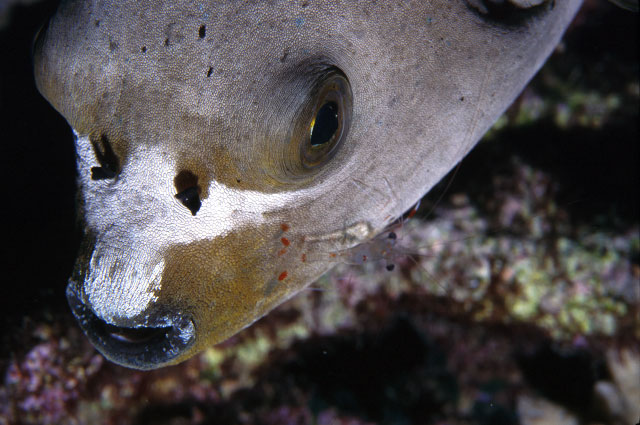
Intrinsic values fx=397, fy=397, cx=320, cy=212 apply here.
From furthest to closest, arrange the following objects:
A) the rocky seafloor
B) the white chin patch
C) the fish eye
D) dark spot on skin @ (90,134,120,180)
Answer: the rocky seafloor, dark spot on skin @ (90,134,120,180), the white chin patch, the fish eye

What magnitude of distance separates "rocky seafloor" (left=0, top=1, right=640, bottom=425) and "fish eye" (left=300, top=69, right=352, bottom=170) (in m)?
1.77

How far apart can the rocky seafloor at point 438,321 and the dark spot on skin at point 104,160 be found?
182 centimetres

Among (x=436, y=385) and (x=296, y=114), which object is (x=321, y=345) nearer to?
(x=436, y=385)

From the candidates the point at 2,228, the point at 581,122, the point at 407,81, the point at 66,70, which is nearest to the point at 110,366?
the point at 2,228

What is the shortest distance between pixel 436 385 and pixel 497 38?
2.95 m

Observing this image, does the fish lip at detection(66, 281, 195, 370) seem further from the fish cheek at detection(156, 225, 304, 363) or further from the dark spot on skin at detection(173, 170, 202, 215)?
the dark spot on skin at detection(173, 170, 202, 215)

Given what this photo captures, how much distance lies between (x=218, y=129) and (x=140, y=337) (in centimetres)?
100

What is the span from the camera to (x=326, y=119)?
62.4 inches

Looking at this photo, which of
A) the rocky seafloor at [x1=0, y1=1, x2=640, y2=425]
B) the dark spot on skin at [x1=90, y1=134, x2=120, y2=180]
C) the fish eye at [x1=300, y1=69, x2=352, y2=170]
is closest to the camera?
the fish eye at [x1=300, y1=69, x2=352, y2=170]

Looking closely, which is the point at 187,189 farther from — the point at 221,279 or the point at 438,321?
the point at 438,321

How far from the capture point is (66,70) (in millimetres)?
1735

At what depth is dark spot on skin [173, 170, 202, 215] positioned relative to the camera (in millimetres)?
1637

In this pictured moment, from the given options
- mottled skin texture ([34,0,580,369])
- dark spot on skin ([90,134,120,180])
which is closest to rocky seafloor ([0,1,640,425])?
mottled skin texture ([34,0,580,369])

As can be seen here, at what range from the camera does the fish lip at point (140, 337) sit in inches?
66.9
